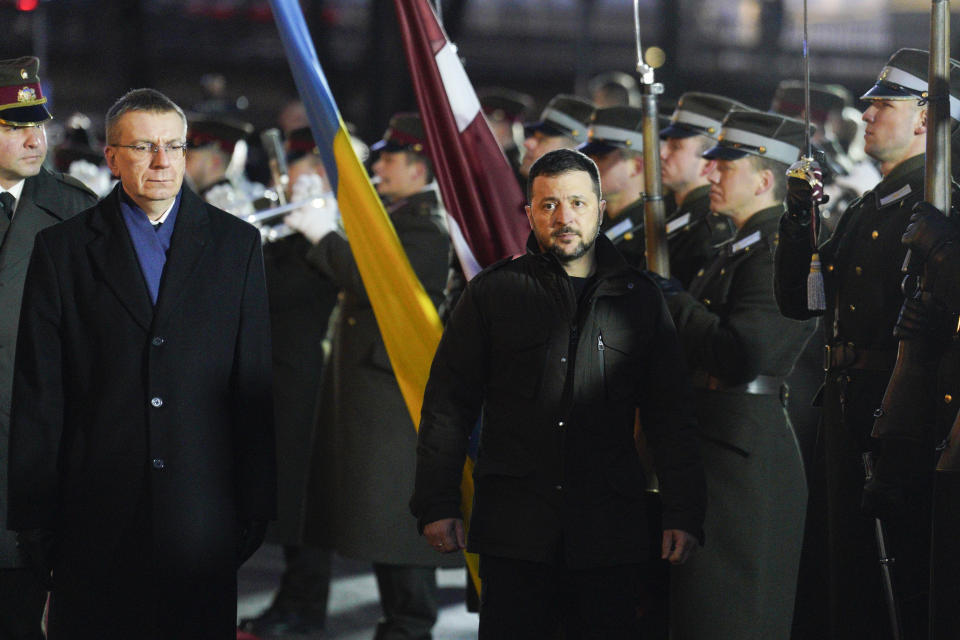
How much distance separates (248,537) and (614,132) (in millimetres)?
2841

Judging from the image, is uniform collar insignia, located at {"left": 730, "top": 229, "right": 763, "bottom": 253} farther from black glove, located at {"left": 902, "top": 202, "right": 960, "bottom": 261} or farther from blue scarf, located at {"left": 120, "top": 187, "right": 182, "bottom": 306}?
blue scarf, located at {"left": 120, "top": 187, "right": 182, "bottom": 306}

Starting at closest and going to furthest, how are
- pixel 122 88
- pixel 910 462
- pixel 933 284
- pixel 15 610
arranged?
pixel 933 284 → pixel 910 462 → pixel 15 610 → pixel 122 88

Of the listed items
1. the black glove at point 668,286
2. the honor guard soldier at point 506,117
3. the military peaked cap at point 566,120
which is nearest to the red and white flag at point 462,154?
the black glove at point 668,286

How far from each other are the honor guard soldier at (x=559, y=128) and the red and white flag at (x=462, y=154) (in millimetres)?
2022

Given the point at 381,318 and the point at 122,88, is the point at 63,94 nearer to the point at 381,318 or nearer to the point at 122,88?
the point at 122,88

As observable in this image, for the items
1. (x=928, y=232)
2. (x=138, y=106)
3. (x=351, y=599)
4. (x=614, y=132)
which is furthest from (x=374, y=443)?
(x=928, y=232)

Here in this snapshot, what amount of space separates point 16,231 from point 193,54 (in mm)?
24277

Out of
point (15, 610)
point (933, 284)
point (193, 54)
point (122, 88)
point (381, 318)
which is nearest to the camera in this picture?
point (933, 284)

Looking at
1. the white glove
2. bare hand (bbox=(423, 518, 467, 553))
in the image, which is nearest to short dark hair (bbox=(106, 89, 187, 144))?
bare hand (bbox=(423, 518, 467, 553))

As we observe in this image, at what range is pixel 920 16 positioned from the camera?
1220 inches

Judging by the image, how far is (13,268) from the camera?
5.11 m

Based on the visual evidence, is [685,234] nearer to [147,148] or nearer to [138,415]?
[147,148]

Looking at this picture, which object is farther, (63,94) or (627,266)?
(63,94)

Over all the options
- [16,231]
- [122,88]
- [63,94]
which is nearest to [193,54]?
[63,94]
